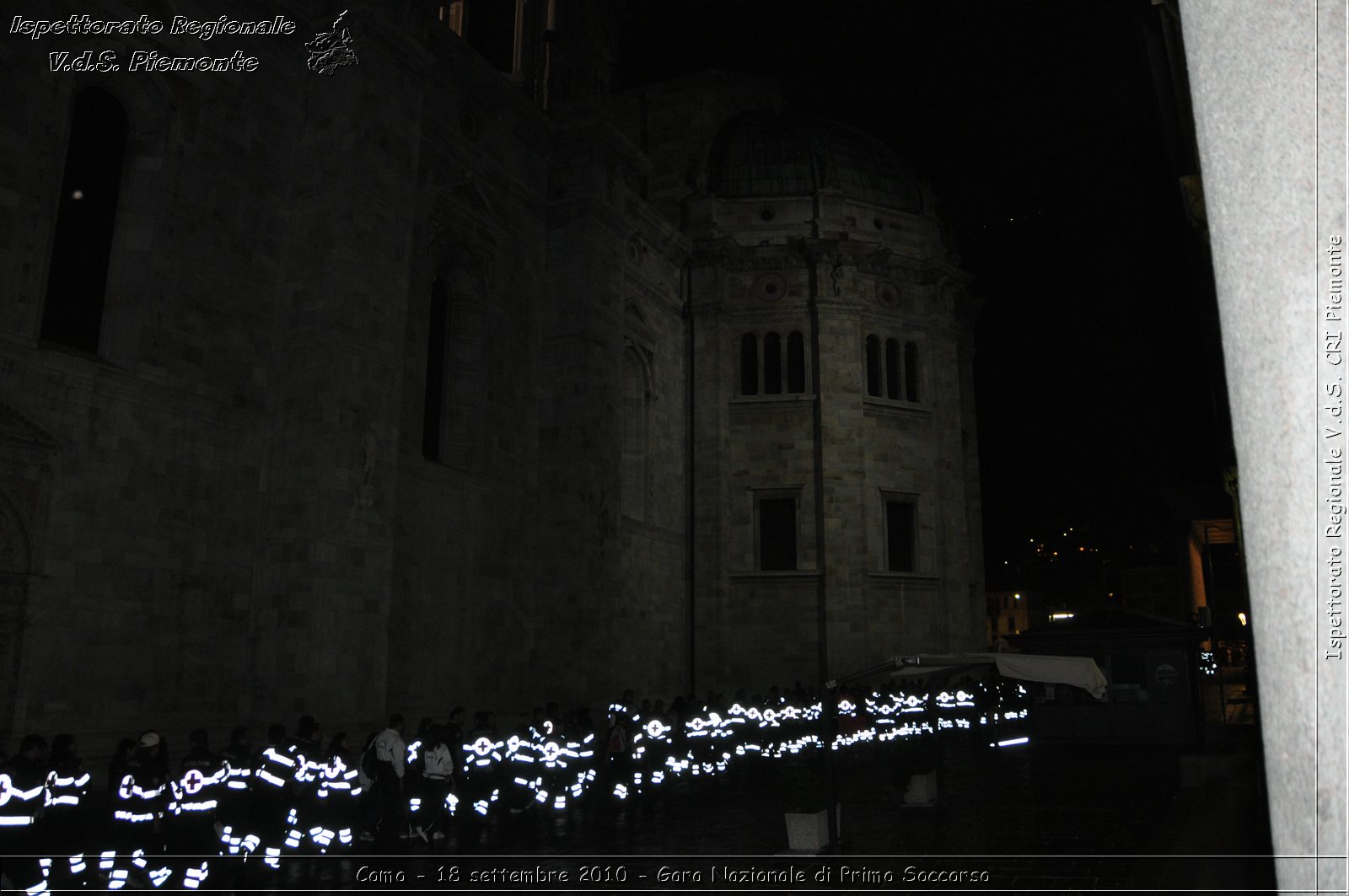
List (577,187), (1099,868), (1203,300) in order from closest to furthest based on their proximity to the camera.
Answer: (1099,868) → (1203,300) → (577,187)

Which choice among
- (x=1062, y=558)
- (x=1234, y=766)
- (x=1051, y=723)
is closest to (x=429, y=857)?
(x=1234, y=766)

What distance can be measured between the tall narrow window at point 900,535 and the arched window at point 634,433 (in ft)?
28.4

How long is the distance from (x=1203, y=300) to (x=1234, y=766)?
6.43 metres

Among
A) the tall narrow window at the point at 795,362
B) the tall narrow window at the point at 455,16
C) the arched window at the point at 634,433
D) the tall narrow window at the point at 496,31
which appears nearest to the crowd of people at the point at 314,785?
the arched window at the point at 634,433

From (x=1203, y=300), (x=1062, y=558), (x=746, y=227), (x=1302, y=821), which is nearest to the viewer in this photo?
(x=1302, y=821)

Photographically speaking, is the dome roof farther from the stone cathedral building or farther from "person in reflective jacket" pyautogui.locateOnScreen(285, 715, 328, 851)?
"person in reflective jacket" pyautogui.locateOnScreen(285, 715, 328, 851)

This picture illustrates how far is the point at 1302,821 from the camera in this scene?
6.07 feet

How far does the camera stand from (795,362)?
34031 mm

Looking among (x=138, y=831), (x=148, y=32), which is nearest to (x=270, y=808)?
(x=138, y=831)

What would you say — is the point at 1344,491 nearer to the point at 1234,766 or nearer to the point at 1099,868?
the point at 1099,868

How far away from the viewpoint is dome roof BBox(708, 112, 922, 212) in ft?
118

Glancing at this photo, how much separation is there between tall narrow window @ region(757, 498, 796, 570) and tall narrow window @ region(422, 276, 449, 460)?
13544 mm

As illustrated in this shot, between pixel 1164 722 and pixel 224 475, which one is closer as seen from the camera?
pixel 224 475

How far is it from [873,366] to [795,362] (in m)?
2.82
